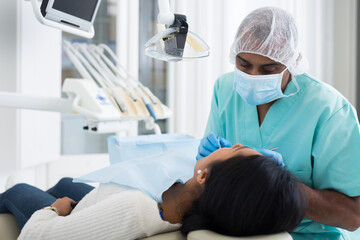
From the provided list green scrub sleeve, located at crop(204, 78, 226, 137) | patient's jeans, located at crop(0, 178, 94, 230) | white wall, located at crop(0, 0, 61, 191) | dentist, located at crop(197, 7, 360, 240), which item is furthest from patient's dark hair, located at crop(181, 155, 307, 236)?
white wall, located at crop(0, 0, 61, 191)

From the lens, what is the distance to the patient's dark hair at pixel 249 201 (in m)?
0.92

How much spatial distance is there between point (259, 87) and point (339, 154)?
0.35m

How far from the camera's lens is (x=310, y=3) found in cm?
328

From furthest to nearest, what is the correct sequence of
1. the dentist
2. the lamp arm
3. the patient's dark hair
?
1. the dentist
2. the lamp arm
3. the patient's dark hair

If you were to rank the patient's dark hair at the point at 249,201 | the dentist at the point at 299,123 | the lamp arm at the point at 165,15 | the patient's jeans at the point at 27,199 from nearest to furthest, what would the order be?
the patient's dark hair at the point at 249,201 → the lamp arm at the point at 165,15 → the dentist at the point at 299,123 → the patient's jeans at the point at 27,199

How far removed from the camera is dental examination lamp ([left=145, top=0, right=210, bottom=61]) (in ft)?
3.53

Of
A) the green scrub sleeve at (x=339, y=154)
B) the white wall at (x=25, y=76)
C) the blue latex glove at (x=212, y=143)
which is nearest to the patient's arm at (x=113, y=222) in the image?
the blue latex glove at (x=212, y=143)

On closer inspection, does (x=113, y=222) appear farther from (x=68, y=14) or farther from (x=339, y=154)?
(x=68, y=14)

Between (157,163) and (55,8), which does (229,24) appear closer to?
(55,8)

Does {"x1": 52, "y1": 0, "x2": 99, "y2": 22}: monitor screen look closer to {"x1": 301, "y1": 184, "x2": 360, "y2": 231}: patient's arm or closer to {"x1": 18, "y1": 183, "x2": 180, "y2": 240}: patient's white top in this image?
{"x1": 18, "y1": 183, "x2": 180, "y2": 240}: patient's white top

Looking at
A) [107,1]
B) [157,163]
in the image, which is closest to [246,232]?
[157,163]

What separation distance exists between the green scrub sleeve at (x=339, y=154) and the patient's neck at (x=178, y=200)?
443 mm

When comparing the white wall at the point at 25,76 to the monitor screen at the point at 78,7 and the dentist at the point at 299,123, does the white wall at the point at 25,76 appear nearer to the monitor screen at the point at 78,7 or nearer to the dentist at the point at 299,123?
the monitor screen at the point at 78,7

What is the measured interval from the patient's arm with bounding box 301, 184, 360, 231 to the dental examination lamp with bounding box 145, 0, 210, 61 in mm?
536
